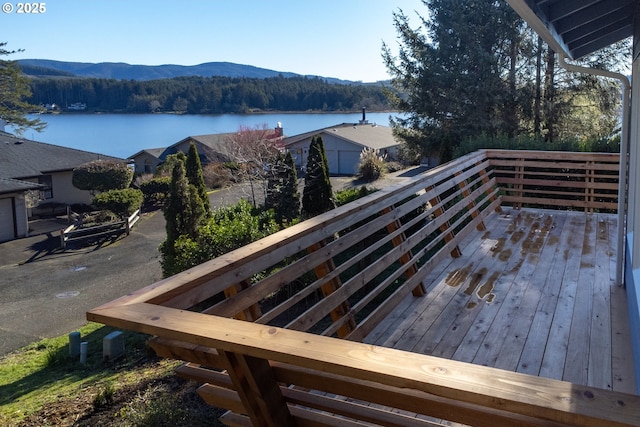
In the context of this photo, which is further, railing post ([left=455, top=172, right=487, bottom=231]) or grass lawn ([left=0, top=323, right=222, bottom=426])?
railing post ([left=455, top=172, right=487, bottom=231])

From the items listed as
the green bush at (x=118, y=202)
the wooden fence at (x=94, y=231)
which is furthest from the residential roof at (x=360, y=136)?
the wooden fence at (x=94, y=231)

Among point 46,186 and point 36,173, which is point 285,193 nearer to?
point 36,173

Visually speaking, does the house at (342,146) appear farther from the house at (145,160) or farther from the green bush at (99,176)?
the green bush at (99,176)

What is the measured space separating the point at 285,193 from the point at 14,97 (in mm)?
21041

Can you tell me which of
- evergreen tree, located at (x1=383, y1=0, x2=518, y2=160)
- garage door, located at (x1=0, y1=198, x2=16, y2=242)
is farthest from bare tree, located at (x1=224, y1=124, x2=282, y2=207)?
garage door, located at (x1=0, y1=198, x2=16, y2=242)

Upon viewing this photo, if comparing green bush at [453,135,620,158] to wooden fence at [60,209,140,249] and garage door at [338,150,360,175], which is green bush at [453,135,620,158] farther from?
garage door at [338,150,360,175]

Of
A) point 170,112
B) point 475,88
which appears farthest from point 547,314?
point 170,112

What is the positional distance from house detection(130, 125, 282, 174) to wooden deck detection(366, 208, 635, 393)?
2983cm

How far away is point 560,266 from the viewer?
4926 mm

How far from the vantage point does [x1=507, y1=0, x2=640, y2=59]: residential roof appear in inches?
126

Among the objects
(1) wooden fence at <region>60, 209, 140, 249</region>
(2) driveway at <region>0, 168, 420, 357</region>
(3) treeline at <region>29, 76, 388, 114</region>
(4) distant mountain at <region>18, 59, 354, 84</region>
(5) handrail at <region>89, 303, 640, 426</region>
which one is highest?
(4) distant mountain at <region>18, 59, 354, 84</region>

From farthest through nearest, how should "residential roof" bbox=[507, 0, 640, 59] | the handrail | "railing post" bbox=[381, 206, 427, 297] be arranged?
"railing post" bbox=[381, 206, 427, 297], "residential roof" bbox=[507, 0, 640, 59], the handrail

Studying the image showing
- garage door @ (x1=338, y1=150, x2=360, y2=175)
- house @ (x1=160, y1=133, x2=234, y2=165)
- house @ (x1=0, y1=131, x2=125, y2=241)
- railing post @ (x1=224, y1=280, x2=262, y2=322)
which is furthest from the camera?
garage door @ (x1=338, y1=150, x2=360, y2=175)

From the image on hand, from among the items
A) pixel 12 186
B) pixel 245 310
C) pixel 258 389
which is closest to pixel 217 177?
pixel 12 186
